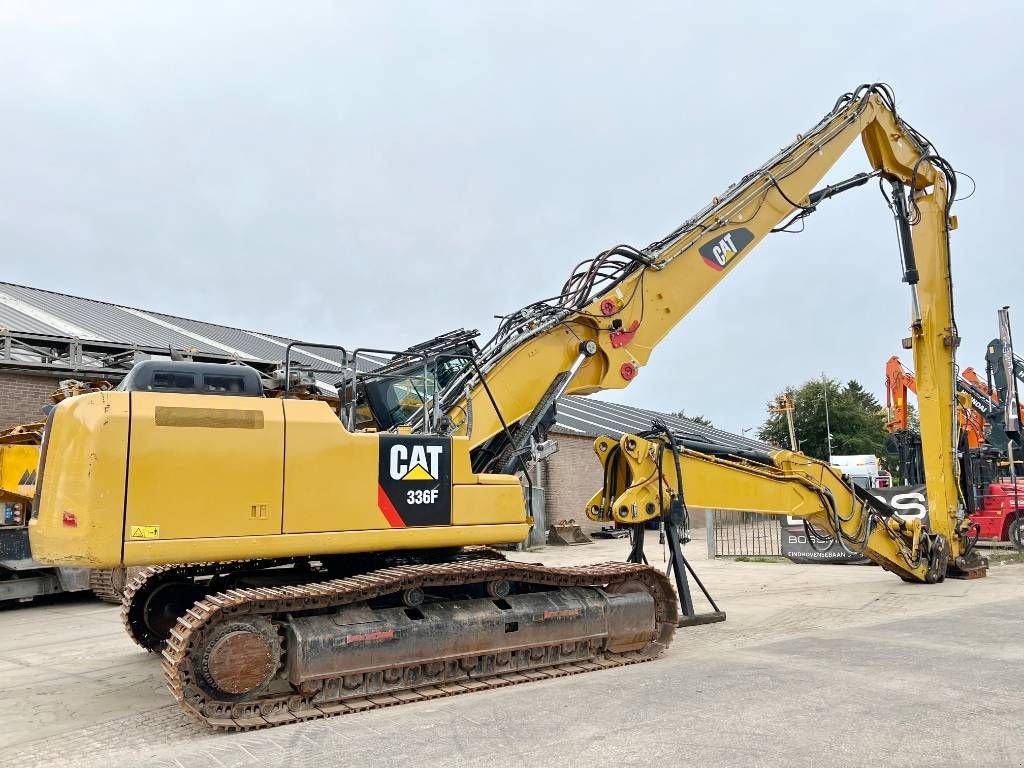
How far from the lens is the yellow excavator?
5891 mm

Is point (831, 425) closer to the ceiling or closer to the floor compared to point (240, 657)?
closer to the ceiling

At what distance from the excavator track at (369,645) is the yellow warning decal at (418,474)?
740mm

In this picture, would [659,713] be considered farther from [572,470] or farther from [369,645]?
[572,470]

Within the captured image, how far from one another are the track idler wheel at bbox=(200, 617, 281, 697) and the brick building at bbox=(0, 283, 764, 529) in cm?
325

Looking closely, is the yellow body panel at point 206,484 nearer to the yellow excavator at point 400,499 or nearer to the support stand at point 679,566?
the yellow excavator at point 400,499

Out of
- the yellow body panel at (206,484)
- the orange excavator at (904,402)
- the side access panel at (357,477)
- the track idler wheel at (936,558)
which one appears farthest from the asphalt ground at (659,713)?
the orange excavator at (904,402)

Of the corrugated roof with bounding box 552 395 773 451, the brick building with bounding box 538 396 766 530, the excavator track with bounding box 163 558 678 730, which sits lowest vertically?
the excavator track with bounding box 163 558 678 730

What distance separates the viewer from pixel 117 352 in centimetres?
1859

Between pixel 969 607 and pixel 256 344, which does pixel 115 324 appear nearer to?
pixel 256 344

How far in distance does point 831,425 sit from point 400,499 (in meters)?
55.9

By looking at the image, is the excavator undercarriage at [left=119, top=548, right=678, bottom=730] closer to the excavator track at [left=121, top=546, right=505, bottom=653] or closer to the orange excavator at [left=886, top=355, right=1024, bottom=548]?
the excavator track at [left=121, top=546, right=505, bottom=653]

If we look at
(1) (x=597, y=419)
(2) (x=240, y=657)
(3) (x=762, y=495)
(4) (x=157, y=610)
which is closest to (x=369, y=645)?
(2) (x=240, y=657)

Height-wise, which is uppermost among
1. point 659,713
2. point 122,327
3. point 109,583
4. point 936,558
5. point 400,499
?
point 122,327

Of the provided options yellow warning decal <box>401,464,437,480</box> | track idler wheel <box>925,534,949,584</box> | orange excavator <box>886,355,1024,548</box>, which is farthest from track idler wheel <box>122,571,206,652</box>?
orange excavator <box>886,355,1024,548</box>
